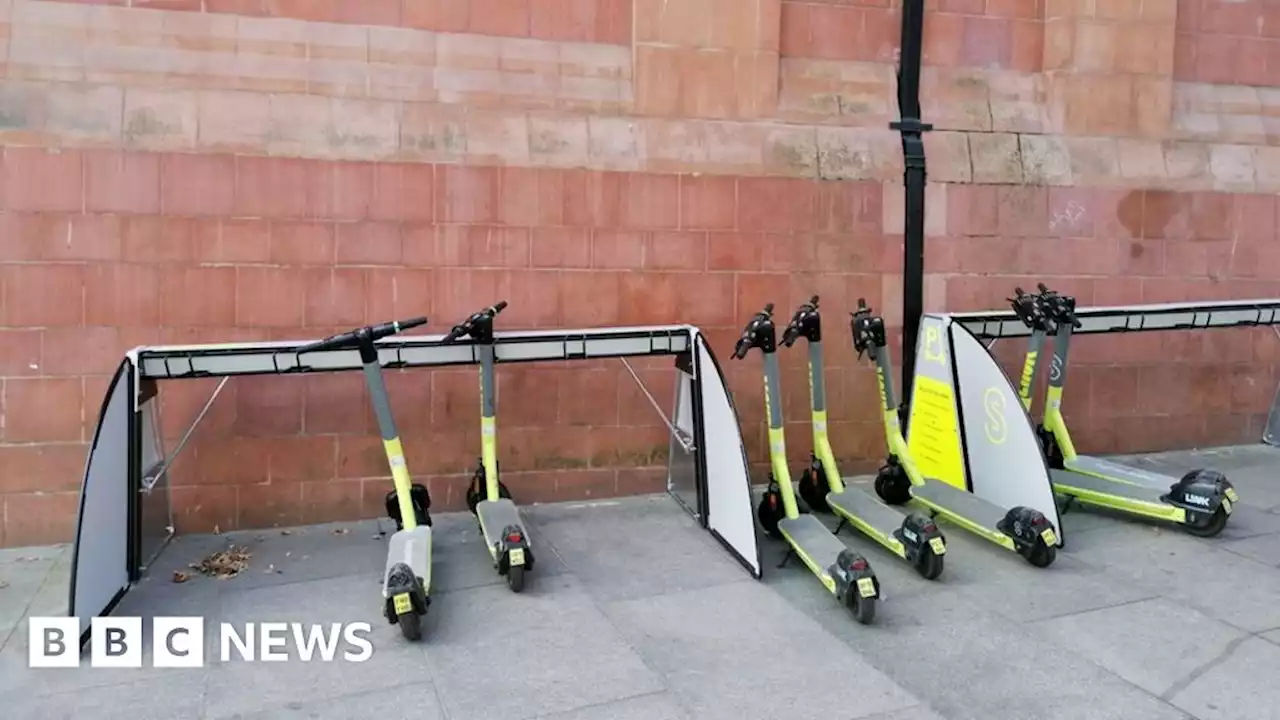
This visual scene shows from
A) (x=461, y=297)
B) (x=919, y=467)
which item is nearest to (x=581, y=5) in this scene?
(x=461, y=297)

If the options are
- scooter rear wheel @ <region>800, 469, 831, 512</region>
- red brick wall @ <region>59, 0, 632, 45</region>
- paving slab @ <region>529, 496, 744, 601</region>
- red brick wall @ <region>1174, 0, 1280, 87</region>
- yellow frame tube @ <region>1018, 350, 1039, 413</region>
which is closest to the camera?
paving slab @ <region>529, 496, 744, 601</region>

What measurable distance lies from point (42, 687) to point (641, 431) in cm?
374

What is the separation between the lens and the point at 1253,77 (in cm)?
780

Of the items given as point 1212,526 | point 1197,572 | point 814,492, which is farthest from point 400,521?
point 1212,526

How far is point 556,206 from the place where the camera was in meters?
6.29

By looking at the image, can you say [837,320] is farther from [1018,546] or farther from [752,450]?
[1018,546]

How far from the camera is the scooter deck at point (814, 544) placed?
4.78 m

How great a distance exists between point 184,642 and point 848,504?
3.63m

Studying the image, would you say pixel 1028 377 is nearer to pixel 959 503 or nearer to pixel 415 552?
pixel 959 503

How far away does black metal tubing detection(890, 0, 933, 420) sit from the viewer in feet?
22.7

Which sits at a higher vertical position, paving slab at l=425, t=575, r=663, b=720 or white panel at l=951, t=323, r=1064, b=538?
white panel at l=951, t=323, r=1064, b=538

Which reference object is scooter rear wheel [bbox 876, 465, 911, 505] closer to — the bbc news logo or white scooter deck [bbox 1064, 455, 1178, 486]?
white scooter deck [bbox 1064, 455, 1178, 486]

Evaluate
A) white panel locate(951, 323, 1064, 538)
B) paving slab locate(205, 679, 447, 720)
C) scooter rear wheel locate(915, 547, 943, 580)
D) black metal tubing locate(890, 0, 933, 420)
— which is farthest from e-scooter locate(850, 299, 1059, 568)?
paving slab locate(205, 679, 447, 720)

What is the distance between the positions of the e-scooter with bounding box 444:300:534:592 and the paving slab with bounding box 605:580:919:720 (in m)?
0.55
